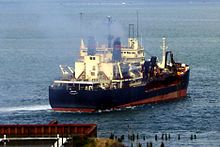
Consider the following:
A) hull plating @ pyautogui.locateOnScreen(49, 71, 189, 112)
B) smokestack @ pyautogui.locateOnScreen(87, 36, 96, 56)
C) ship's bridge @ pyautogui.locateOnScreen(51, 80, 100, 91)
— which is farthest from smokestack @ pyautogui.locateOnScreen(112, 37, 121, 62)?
ship's bridge @ pyautogui.locateOnScreen(51, 80, 100, 91)

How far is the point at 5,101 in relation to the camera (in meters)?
64.8

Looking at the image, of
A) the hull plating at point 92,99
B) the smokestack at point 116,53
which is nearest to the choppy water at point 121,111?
the hull plating at point 92,99

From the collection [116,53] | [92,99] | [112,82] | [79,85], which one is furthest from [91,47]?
[92,99]

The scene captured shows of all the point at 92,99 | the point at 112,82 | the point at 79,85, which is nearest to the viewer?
the point at 92,99

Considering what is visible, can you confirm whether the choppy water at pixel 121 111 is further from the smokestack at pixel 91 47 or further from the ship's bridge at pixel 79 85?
the smokestack at pixel 91 47

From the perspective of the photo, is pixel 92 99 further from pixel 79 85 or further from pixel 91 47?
pixel 91 47

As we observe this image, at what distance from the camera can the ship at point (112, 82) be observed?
62.6m

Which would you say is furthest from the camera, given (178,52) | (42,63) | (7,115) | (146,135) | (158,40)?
(158,40)

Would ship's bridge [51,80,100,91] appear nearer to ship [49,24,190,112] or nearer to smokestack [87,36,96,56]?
ship [49,24,190,112]

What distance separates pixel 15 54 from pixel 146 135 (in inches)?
2089

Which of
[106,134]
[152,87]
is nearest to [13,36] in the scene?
[152,87]

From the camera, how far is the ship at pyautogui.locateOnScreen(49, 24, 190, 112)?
62562 millimetres

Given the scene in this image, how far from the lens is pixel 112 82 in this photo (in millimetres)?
64562

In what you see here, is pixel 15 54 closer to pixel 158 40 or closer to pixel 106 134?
pixel 158 40
